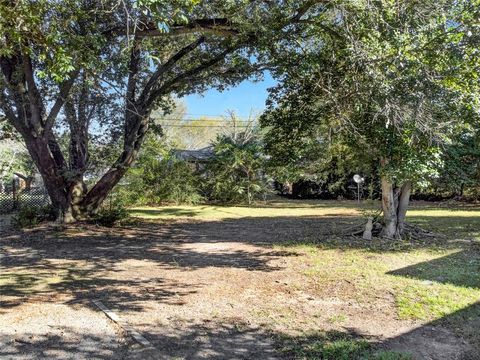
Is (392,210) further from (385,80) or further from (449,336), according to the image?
(449,336)

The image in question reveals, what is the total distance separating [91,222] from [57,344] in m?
8.57

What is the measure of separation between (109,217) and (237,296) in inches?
309

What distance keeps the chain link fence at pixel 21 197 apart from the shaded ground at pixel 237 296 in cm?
584

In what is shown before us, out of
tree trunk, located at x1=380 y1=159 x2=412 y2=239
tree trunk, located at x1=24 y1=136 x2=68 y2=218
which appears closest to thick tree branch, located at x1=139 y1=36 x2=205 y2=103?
tree trunk, located at x1=24 y1=136 x2=68 y2=218

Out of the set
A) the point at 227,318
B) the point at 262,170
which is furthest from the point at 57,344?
the point at 262,170

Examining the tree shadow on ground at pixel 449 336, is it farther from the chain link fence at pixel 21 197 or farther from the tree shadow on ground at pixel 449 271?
the chain link fence at pixel 21 197

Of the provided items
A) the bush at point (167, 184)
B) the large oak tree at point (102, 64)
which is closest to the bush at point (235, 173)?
the bush at point (167, 184)

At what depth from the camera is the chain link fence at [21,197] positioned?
15211 millimetres

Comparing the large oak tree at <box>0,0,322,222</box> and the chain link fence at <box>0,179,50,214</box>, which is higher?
the large oak tree at <box>0,0,322,222</box>

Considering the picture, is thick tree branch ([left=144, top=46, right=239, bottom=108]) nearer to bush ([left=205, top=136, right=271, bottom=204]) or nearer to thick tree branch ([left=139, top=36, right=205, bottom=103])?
thick tree branch ([left=139, top=36, right=205, bottom=103])

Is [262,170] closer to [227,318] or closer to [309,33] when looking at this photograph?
[309,33]

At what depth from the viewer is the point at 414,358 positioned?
356 centimetres

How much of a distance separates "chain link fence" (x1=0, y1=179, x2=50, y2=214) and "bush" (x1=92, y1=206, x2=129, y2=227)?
401 cm

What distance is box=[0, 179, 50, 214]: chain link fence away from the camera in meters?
15.2
